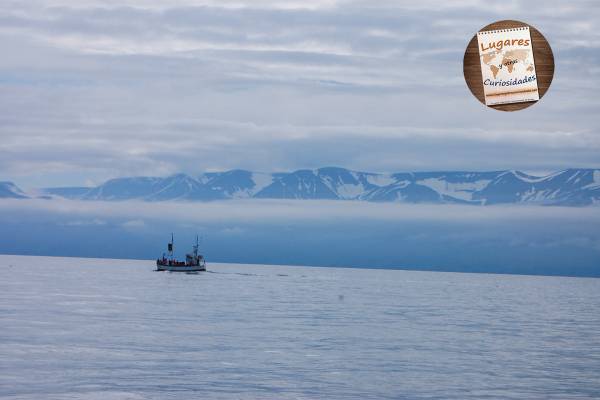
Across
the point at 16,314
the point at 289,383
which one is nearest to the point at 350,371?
the point at 289,383

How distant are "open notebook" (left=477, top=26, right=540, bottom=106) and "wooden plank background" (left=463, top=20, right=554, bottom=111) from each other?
0.31 ft

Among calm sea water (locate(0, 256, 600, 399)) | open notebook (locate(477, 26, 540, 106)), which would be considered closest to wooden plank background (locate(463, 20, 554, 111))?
open notebook (locate(477, 26, 540, 106))

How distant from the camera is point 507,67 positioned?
69.5ft

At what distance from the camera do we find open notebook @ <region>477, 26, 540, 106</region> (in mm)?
20797

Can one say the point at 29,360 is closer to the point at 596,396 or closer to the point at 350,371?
the point at 350,371

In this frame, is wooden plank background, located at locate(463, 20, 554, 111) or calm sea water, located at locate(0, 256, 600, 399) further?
calm sea water, located at locate(0, 256, 600, 399)

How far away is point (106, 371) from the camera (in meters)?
47.9

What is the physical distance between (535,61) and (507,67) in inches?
28.1

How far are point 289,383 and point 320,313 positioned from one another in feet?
187

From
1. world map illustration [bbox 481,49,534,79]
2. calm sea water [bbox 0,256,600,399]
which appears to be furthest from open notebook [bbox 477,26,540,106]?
calm sea water [bbox 0,256,600,399]

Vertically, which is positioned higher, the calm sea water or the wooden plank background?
the wooden plank background

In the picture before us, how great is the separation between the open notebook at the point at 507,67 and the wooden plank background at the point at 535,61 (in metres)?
0.10

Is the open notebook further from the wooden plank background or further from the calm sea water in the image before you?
the calm sea water

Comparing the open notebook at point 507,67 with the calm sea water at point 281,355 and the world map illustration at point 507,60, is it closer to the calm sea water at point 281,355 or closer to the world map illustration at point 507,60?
the world map illustration at point 507,60
